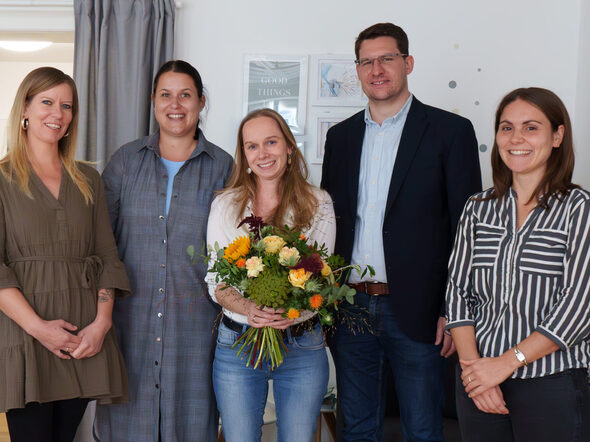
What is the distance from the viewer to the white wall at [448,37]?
3.44 m

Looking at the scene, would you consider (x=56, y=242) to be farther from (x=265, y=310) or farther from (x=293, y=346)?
(x=293, y=346)

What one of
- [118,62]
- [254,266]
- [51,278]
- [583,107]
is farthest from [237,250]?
[583,107]

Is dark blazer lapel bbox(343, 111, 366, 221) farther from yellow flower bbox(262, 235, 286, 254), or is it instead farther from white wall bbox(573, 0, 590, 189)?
white wall bbox(573, 0, 590, 189)

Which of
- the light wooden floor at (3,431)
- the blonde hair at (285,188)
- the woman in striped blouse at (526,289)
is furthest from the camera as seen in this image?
the light wooden floor at (3,431)

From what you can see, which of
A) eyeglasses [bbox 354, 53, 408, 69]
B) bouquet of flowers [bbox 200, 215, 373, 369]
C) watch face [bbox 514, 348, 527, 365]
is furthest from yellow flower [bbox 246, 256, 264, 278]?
eyeglasses [bbox 354, 53, 408, 69]

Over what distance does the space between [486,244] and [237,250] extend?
798 mm

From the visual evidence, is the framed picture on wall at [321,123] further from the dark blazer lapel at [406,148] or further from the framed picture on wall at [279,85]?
the dark blazer lapel at [406,148]

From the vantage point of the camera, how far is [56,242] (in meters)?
1.99

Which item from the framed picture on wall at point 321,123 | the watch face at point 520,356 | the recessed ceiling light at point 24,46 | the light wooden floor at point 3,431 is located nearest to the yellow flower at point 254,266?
the watch face at point 520,356

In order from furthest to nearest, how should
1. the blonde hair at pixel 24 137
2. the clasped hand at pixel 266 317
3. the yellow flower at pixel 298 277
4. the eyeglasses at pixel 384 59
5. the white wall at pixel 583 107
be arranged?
the white wall at pixel 583 107, the eyeglasses at pixel 384 59, the blonde hair at pixel 24 137, the clasped hand at pixel 266 317, the yellow flower at pixel 298 277

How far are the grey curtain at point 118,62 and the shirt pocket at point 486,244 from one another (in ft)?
7.12

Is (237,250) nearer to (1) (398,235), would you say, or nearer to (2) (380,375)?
(1) (398,235)

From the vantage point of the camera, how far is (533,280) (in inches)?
67.9

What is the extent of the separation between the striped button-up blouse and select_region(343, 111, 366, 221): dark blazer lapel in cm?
58
